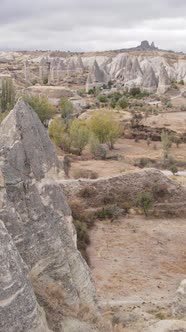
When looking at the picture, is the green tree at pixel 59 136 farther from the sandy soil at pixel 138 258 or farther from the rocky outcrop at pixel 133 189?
the sandy soil at pixel 138 258

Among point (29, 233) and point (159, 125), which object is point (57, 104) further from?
point (29, 233)

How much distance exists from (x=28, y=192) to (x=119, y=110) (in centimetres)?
4086

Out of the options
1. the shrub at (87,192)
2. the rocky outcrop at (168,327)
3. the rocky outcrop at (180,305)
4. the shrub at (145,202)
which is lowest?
the shrub at (145,202)

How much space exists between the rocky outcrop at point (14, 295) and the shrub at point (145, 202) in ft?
44.1

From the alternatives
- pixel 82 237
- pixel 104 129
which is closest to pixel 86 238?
pixel 82 237

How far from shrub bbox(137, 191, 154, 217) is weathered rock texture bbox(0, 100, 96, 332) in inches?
428

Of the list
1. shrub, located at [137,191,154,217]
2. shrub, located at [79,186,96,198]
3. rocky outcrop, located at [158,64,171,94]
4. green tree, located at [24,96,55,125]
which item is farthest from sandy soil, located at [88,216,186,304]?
rocky outcrop, located at [158,64,171,94]

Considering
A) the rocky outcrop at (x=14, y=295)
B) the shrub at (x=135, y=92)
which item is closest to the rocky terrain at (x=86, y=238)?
the rocky outcrop at (x=14, y=295)

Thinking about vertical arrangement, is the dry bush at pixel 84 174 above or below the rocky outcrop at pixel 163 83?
above

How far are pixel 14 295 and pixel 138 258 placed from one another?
1012 centimetres

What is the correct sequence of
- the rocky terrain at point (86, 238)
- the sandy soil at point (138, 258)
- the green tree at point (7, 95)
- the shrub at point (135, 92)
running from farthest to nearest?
the shrub at point (135, 92) → the green tree at point (7, 95) → the sandy soil at point (138, 258) → the rocky terrain at point (86, 238)

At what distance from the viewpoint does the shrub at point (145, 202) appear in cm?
2003

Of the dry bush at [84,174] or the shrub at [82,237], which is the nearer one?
the shrub at [82,237]

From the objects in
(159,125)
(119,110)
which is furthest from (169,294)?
(119,110)
